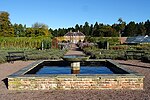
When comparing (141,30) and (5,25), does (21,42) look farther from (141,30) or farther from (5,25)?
(141,30)

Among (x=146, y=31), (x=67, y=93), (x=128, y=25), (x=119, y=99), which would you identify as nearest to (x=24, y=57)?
(x=67, y=93)

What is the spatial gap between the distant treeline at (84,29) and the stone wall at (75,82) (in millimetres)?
56646

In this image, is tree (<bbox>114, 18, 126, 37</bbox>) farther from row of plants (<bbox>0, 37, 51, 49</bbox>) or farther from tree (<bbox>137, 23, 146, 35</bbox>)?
row of plants (<bbox>0, 37, 51, 49</bbox>)

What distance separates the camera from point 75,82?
8.18 metres

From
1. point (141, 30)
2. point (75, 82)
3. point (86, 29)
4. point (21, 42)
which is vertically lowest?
point (75, 82)

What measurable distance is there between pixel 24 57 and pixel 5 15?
4970cm

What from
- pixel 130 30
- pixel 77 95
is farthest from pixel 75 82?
pixel 130 30

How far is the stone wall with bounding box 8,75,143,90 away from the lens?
26.8 ft

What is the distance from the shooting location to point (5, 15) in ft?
218

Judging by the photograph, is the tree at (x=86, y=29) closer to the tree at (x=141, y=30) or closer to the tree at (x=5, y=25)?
the tree at (x=141, y=30)

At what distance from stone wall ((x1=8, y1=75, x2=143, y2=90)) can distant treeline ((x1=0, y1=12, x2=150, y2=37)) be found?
5665 centimetres

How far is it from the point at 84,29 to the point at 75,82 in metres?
112

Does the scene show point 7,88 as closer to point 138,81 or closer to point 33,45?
point 138,81

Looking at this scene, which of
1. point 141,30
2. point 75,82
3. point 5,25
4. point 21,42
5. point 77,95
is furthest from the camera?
point 141,30
